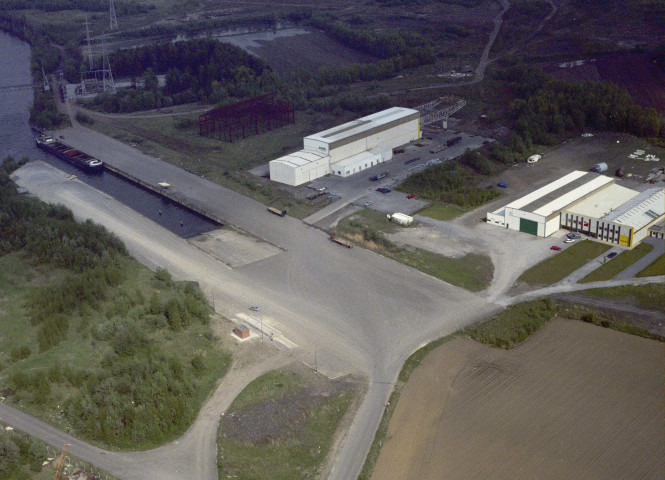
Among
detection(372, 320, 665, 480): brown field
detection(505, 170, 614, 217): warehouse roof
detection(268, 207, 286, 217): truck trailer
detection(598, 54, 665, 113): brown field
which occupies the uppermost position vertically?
detection(598, 54, 665, 113): brown field

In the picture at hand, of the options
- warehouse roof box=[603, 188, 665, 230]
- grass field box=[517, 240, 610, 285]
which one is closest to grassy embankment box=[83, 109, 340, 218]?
grass field box=[517, 240, 610, 285]

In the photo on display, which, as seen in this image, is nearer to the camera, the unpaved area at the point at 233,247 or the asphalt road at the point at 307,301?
the asphalt road at the point at 307,301

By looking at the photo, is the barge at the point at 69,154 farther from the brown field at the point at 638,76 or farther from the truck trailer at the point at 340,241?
the brown field at the point at 638,76

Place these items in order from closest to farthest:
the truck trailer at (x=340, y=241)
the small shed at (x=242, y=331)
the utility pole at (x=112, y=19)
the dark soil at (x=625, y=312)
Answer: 1. the small shed at (x=242, y=331)
2. the dark soil at (x=625, y=312)
3. the truck trailer at (x=340, y=241)
4. the utility pole at (x=112, y=19)

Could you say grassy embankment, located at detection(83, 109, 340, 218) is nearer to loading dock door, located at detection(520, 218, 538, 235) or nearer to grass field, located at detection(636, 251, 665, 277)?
loading dock door, located at detection(520, 218, 538, 235)

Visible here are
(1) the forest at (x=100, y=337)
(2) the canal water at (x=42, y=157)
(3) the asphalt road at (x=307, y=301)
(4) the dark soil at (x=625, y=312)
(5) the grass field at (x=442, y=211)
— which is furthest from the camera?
(2) the canal water at (x=42, y=157)

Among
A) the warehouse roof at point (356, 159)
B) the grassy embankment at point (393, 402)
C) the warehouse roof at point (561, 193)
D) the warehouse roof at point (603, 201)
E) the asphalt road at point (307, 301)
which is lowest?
the grassy embankment at point (393, 402)

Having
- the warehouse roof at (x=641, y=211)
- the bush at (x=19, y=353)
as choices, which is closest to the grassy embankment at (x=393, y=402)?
the warehouse roof at (x=641, y=211)

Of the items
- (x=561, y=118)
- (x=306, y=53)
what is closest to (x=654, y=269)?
(x=561, y=118)
